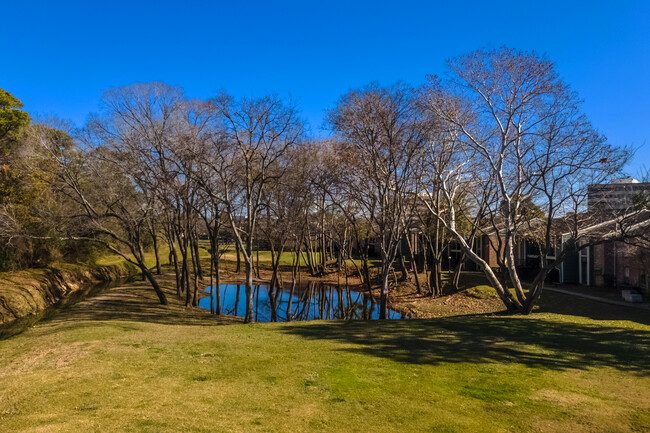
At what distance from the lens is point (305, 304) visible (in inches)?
1049

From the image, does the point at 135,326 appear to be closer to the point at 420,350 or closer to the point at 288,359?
the point at 288,359

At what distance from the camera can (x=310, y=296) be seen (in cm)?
2958

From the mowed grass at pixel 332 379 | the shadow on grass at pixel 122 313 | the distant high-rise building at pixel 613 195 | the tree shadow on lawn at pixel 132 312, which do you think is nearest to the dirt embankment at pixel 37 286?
the shadow on grass at pixel 122 313

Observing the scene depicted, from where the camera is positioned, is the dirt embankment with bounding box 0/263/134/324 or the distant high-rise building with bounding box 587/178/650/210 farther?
the dirt embankment with bounding box 0/263/134/324

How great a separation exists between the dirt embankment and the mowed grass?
8.60m

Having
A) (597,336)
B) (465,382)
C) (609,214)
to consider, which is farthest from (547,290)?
(465,382)

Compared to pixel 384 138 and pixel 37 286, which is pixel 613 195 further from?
pixel 37 286

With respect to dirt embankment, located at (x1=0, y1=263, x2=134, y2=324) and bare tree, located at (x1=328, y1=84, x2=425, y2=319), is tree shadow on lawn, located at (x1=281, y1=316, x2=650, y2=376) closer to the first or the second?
bare tree, located at (x1=328, y1=84, x2=425, y2=319)

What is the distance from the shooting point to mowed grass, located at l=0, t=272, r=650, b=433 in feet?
18.7

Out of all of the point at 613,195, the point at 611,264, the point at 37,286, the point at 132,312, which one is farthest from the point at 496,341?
the point at 37,286

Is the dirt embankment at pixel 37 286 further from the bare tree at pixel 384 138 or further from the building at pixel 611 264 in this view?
the building at pixel 611 264

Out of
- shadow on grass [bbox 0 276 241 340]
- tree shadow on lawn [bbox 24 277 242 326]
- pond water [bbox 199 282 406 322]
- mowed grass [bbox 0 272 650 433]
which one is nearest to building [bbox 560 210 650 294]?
mowed grass [bbox 0 272 650 433]

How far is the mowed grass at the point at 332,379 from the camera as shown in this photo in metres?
5.71

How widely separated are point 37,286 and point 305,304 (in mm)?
15272
